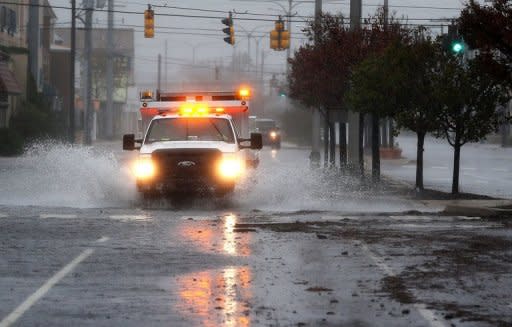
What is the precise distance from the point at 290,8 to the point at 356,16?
4545 centimetres

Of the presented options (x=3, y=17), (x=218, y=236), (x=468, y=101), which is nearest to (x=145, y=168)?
(x=218, y=236)

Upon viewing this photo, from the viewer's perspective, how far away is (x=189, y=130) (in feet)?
87.7

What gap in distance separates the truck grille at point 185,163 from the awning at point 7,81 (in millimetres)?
40387

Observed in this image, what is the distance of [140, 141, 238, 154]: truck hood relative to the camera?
25.1 metres

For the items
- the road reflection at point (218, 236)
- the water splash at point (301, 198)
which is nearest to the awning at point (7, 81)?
the water splash at point (301, 198)

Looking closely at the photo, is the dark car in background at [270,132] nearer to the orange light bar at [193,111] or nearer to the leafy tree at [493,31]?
the orange light bar at [193,111]

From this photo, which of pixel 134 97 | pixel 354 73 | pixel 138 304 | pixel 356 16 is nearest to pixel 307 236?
pixel 138 304

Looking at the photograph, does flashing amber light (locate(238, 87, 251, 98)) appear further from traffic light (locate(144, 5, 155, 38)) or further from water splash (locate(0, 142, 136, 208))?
traffic light (locate(144, 5, 155, 38))

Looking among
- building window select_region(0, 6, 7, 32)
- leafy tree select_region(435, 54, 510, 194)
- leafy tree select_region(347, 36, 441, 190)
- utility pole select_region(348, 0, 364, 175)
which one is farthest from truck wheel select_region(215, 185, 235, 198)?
building window select_region(0, 6, 7, 32)

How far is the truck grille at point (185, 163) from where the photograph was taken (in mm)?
24797

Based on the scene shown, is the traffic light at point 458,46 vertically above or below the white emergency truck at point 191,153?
above

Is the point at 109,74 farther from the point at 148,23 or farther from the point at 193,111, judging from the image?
the point at 193,111

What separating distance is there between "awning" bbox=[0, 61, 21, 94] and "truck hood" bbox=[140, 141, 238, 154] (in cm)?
3967

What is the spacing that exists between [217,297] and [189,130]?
14973mm
